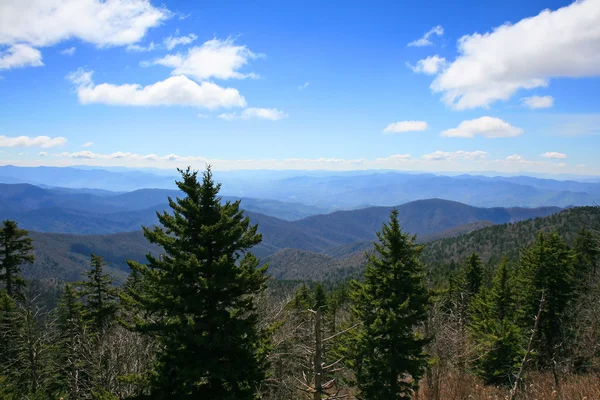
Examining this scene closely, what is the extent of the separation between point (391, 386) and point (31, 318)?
19.2 metres

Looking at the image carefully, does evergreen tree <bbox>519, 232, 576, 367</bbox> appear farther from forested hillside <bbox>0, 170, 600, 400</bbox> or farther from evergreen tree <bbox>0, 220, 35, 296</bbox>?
evergreen tree <bbox>0, 220, 35, 296</bbox>

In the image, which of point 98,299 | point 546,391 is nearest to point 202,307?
point 546,391

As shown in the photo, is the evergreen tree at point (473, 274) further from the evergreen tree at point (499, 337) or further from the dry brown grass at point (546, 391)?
the dry brown grass at point (546, 391)

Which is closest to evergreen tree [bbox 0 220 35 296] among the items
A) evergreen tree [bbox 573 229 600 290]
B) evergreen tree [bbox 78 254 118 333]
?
evergreen tree [bbox 78 254 118 333]

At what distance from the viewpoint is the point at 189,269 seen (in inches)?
435

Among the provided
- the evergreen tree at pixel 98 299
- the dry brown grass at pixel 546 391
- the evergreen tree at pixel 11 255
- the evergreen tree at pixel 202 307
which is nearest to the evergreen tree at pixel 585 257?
the dry brown grass at pixel 546 391

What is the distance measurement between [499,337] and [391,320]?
12.4 metres

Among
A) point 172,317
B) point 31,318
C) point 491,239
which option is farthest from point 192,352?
point 491,239

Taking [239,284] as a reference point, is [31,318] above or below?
below

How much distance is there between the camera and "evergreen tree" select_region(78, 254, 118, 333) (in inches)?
957

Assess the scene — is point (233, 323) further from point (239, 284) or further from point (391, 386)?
point (391, 386)

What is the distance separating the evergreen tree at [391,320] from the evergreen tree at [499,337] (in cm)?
733

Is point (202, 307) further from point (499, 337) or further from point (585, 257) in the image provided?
point (585, 257)

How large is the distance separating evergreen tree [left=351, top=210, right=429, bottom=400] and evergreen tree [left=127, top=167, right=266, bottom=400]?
673 cm
